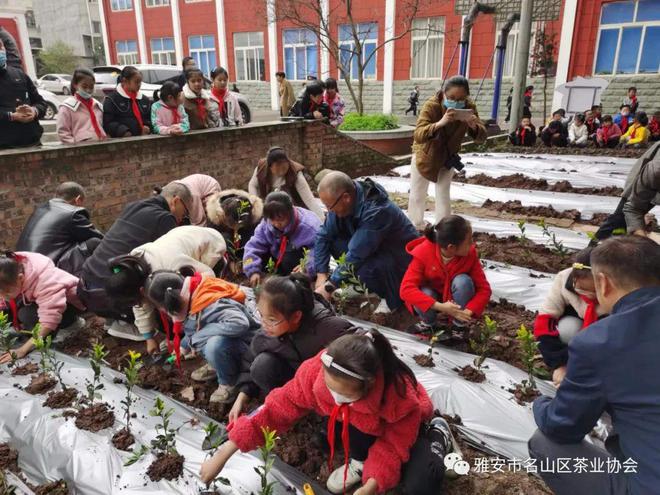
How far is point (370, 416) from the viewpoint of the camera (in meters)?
1.82

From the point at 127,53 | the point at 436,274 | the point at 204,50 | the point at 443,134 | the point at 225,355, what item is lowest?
the point at 225,355

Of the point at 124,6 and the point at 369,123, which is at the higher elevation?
the point at 124,6

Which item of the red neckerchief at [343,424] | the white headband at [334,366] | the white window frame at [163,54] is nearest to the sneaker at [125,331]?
the red neckerchief at [343,424]

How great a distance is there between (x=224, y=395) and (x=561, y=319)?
1.82 meters

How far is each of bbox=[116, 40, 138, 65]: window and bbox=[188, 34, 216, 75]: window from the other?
4.56 meters

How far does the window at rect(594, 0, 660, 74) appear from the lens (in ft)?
46.5

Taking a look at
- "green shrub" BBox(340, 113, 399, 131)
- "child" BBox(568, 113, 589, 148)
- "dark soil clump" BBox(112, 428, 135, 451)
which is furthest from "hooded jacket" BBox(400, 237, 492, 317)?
"child" BBox(568, 113, 589, 148)

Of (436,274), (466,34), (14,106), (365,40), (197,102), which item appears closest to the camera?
(436,274)

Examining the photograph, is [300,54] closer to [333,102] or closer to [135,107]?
[333,102]

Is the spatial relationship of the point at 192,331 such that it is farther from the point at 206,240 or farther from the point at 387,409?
the point at 387,409

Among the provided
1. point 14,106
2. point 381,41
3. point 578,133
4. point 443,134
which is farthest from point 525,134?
point 381,41

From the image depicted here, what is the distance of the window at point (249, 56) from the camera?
22.3m

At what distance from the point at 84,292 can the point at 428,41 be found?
1786 centimetres

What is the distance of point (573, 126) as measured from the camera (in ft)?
→ 33.5
